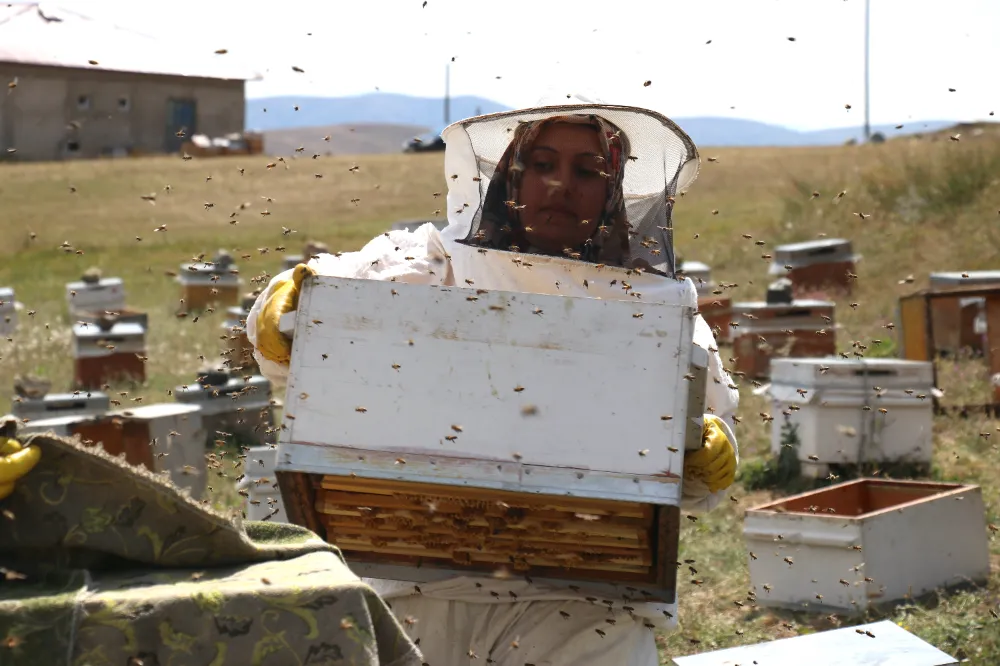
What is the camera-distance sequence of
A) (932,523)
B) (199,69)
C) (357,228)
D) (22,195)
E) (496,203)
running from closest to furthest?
(496,203) → (932,523) → (357,228) → (22,195) → (199,69)

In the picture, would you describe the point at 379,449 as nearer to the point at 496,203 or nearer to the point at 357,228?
the point at 496,203

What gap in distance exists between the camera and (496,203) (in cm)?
297

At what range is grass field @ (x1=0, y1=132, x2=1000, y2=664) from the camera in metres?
4.74

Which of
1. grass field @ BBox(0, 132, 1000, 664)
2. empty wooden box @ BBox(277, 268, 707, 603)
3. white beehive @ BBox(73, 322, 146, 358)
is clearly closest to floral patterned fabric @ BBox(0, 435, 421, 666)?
empty wooden box @ BBox(277, 268, 707, 603)

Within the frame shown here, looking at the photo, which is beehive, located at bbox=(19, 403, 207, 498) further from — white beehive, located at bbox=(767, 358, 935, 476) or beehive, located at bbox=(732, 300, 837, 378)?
beehive, located at bbox=(732, 300, 837, 378)

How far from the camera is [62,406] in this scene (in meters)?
6.17

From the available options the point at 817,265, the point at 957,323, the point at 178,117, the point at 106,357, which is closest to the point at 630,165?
the point at 957,323

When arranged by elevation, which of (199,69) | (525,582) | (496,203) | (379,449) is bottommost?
(525,582)

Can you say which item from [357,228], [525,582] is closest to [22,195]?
[357,228]

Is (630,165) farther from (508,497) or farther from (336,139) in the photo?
(336,139)

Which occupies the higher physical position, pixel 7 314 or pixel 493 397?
pixel 493 397

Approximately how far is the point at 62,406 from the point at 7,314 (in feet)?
18.7

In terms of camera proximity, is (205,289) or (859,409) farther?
(205,289)

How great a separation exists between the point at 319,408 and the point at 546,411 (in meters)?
0.39
